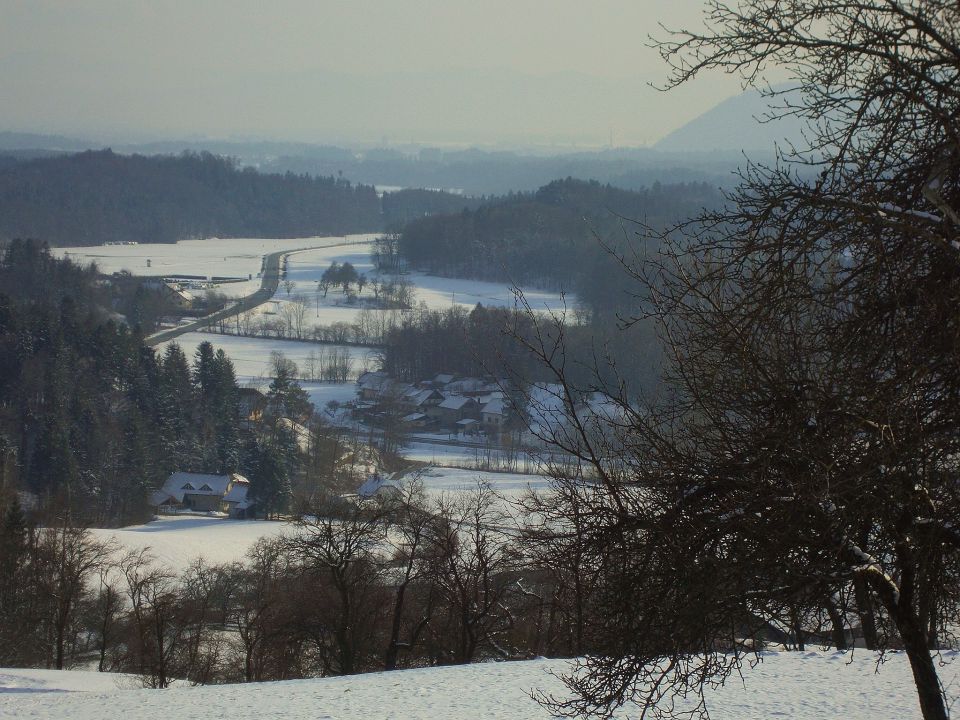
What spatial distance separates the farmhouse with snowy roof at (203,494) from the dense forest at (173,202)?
74.4 metres

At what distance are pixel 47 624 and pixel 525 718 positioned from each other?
441 inches

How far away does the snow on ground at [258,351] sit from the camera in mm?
44250

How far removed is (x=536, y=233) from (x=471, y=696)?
231 ft

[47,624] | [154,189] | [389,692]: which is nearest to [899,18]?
[389,692]

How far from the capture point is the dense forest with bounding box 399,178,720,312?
6750 centimetres

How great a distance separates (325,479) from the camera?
30.3 m

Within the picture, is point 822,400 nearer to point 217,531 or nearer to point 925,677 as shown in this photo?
point 925,677

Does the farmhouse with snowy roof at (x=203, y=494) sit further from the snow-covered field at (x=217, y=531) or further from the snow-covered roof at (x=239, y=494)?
the snow-covered field at (x=217, y=531)

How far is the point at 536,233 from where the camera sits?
253ft

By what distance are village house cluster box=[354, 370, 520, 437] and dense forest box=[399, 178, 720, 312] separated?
16.8 metres

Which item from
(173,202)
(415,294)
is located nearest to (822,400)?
(415,294)

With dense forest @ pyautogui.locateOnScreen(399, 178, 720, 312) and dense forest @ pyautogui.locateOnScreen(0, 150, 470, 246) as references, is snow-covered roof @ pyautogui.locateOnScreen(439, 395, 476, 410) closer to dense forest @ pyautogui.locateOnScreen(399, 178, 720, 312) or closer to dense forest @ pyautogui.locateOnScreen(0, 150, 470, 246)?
dense forest @ pyautogui.locateOnScreen(399, 178, 720, 312)

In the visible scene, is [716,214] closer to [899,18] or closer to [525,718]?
[899,18]

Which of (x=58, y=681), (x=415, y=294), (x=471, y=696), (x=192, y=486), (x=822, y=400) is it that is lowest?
(x=192, y=486)
